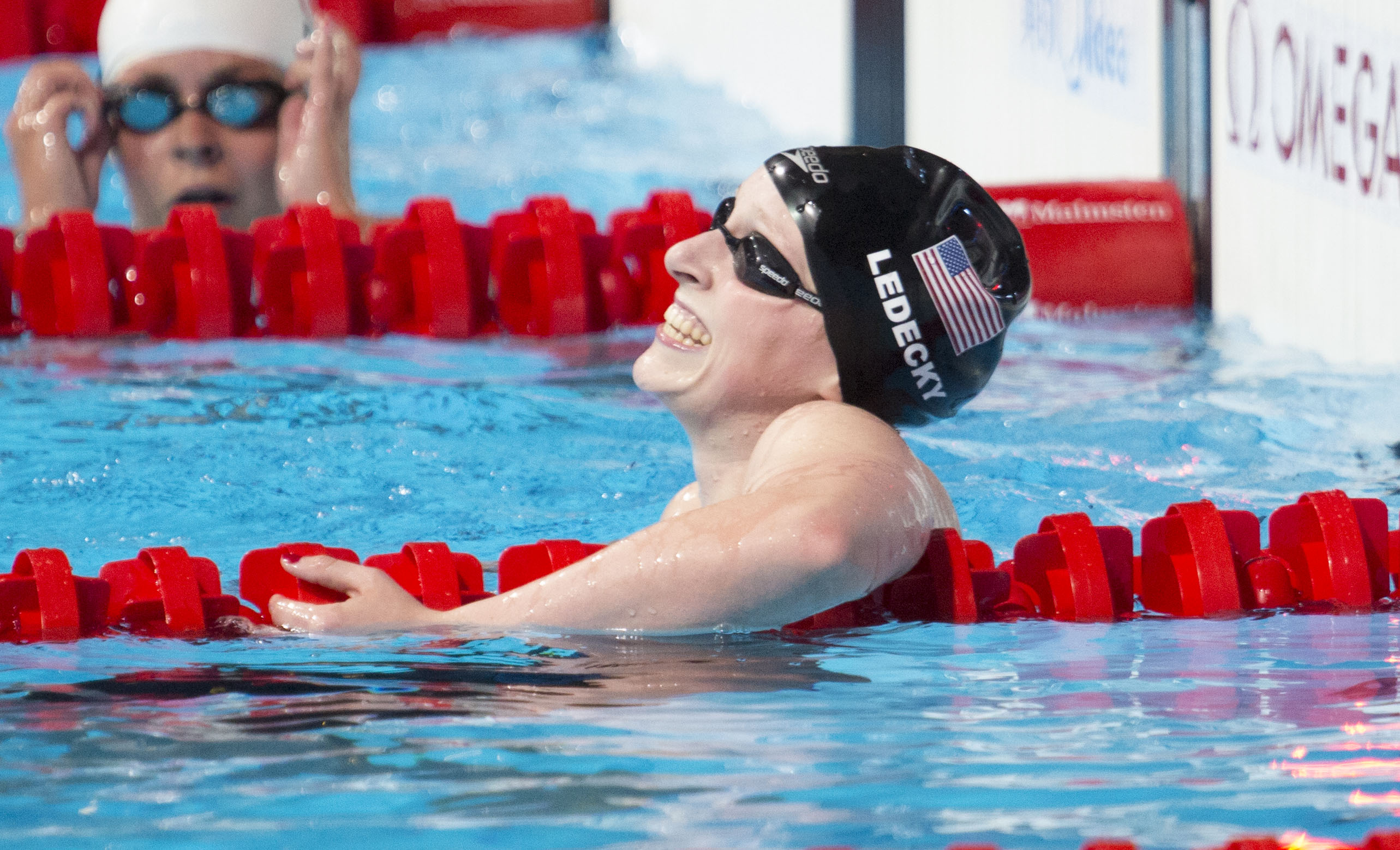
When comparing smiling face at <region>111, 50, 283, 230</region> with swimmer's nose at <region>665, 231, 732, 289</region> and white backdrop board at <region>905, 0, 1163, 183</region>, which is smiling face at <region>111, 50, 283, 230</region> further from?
swimmer's nose at <region>665, 231, 732, 289</region>

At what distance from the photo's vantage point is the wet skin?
5.71ft

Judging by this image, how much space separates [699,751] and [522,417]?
86.5 inches

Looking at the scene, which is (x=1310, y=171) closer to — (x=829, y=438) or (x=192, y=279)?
(x=829, y=438)

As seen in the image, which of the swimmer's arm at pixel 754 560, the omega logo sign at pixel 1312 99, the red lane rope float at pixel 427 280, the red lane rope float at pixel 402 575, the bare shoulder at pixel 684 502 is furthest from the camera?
the red lane rope float at pixel 427 280

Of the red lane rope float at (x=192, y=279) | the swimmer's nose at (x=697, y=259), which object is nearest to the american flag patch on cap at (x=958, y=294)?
the swimmer's nose at (x=697, y=259)

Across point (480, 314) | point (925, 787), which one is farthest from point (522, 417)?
point (925, 787)

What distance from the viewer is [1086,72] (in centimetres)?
546

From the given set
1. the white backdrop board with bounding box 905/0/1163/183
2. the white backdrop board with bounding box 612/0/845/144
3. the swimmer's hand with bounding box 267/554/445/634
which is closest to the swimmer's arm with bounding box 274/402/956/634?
the swimmer's hand with bounding box 267/554/445/634

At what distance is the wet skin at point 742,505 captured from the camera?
1.74 metres

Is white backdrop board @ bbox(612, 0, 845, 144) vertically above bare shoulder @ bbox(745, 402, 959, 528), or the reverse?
white backdrop board @ bbox(612, 0, 845, 144)

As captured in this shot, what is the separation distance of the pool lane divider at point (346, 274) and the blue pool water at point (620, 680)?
1.76ft

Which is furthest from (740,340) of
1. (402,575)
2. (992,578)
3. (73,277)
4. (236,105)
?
(236,105)

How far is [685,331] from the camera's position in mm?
2020

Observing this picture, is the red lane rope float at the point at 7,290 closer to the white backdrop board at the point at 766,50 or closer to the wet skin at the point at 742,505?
the wet skin at the point at 742,505
